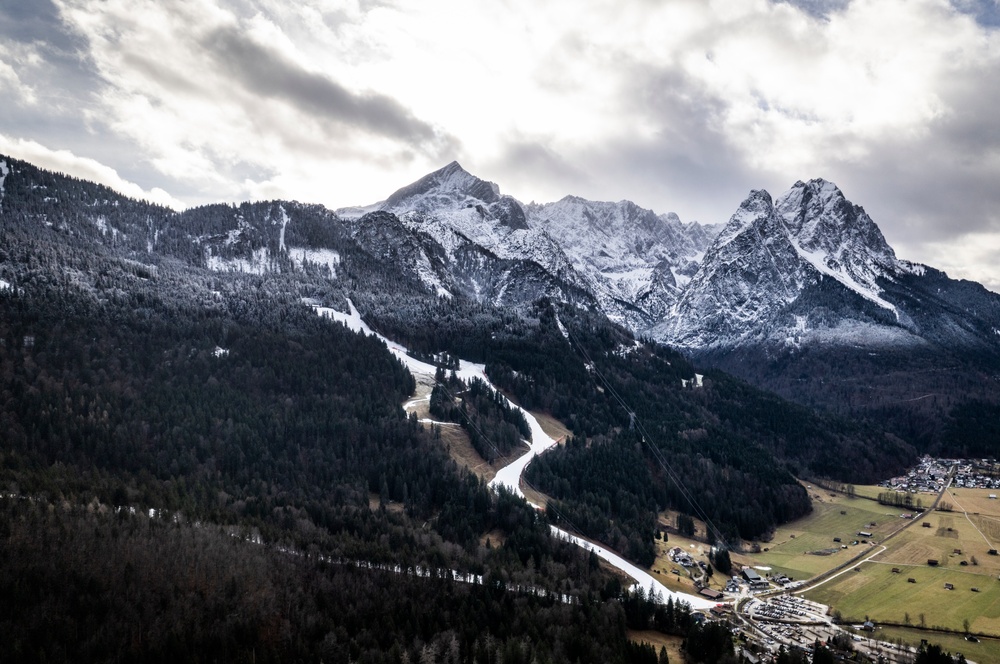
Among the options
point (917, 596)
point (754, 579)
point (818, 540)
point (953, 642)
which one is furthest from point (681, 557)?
point (953, 642)

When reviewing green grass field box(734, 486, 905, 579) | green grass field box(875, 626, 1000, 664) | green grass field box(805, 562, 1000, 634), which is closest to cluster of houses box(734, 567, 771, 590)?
green grass field box(734, 486, 905, 579)

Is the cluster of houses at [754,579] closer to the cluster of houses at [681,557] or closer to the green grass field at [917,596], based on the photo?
the green grass field at [917,596]

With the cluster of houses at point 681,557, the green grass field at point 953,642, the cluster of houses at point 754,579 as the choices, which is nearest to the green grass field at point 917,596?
the green grass field at point 953,642

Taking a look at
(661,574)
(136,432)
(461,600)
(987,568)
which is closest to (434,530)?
(461,600)

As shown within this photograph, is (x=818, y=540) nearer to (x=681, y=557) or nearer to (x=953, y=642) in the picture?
(x=681, y=557)

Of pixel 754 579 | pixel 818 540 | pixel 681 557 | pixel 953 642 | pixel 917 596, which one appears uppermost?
pixel 818 540

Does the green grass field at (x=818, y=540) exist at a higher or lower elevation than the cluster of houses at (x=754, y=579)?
higher

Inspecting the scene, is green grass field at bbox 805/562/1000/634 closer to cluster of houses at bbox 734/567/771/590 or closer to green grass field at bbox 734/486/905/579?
cluster of houses at bbox 734/567/771/590

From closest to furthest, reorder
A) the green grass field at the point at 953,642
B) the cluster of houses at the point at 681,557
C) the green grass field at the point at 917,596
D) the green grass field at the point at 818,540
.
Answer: the green grass field at the point at 953,642
the green grass field at the point at 917,596
the cluster of houses at the point at 681,557
the green grass field at the point at 818,540

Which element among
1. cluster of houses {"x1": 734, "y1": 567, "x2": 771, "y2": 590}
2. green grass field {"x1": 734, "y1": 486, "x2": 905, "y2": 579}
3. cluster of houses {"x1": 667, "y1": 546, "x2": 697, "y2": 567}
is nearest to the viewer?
cluster of houses {"x1": 734, "y1": 567, "x2": 771, "y2": 590}

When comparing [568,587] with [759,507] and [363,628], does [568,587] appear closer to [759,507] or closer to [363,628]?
[363,628]

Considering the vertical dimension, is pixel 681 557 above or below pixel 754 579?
above
